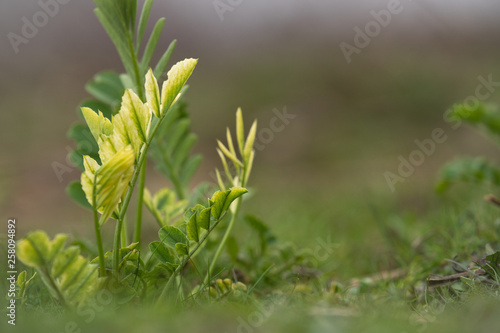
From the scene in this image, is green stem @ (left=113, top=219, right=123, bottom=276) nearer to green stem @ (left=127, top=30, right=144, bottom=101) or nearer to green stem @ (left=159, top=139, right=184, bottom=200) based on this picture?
green stem @ (left=127, top=30, right=144, bottom=101)

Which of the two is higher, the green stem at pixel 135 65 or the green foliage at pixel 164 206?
the green stem at pixel 135 65

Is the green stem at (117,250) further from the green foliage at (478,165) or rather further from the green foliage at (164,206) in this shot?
the green foliage at (478,165)

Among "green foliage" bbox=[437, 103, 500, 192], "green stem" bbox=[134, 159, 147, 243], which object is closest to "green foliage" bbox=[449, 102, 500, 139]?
"green foliage" bbox=[437, 103, 500, 192]

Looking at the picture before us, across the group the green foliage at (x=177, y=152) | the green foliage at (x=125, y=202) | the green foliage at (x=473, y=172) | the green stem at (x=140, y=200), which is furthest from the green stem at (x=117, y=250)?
the green foliage at (x=473, y=172)

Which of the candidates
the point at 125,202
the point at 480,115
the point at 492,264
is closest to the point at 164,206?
the point at 125,202

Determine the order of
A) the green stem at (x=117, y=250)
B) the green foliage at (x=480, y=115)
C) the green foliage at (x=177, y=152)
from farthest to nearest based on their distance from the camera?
the green foliage at (x=480, y=115), the green foliage at (x=177, y=152), the green stem at (x=117, y=250)

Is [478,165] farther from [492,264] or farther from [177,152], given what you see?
[177,152]
